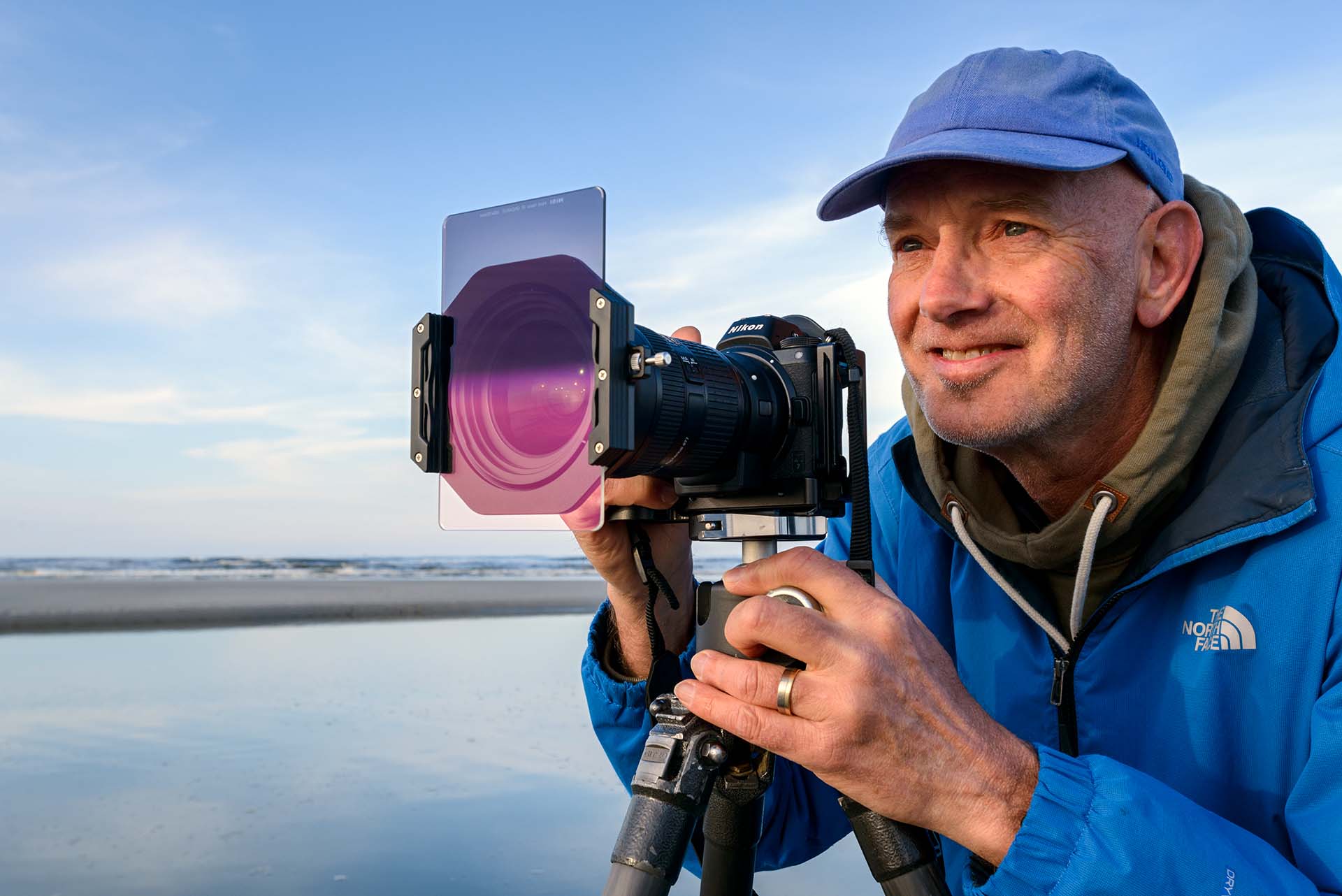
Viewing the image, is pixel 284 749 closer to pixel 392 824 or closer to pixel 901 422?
pixel 392 824

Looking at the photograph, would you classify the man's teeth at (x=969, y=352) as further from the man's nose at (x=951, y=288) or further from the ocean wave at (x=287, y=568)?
the ocean wave at (x=287, y=568)

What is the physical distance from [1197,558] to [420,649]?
22.2 ft

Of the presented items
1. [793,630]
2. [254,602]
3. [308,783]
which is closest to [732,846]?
[793,630]

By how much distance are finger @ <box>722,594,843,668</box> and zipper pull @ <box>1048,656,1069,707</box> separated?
652 mm

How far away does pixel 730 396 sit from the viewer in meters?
1.39

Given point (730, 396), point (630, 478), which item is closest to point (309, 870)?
point (630, 478)

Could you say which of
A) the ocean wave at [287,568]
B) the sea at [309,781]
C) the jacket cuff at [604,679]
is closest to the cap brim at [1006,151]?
the jacket cuff at [604,679]

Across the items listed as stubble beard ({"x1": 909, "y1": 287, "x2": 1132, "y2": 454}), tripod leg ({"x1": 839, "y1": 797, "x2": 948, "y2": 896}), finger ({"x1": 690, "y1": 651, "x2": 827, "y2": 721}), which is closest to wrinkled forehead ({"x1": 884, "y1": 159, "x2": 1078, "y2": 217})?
stubble beard ({"x1": 909, "y1": 287, "x2": 1132, "y2": 454})

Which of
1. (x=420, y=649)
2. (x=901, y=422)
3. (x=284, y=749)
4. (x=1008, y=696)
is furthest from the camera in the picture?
(x=420, y=649)

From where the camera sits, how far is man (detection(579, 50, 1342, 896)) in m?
1.14

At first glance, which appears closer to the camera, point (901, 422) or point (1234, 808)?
point (1234, 808)

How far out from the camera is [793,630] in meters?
1.13

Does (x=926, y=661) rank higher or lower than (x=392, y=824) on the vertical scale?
higher

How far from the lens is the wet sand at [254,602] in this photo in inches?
382
